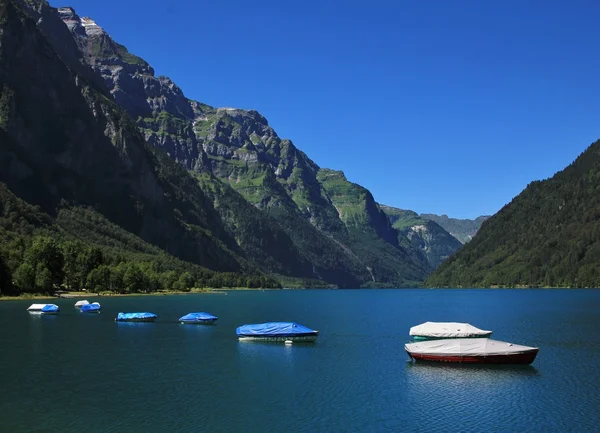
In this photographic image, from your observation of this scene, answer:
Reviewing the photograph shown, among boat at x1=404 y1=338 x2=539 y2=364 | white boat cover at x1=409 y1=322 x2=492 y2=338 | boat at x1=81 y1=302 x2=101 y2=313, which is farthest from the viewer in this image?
boat at x1=81 y1=302 x2=101 y2=313

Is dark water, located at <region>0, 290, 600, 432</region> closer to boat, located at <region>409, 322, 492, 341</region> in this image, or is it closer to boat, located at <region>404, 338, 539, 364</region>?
boat, located at <region>404, 338, 539, 364</region>

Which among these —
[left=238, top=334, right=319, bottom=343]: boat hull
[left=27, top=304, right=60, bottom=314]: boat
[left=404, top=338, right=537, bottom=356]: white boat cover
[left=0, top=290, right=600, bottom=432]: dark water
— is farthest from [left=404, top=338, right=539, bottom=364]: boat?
[left=27, top=304, right=60, bottom=314]: boat

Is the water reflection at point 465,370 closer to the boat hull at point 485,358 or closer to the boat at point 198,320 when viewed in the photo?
the boat hull at point 485,358

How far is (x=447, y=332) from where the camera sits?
106938mm

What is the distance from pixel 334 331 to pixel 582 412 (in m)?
81.2

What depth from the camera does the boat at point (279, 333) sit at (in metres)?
111

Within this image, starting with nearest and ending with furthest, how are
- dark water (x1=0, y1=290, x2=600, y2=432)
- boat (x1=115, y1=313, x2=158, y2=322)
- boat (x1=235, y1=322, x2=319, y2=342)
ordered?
dark water (x1=0, y1=290, x2=600, y2=432)
boat (x1=235, y1=322, x2=319, y2=342)
boat (x1=115, y1=313, x2=158, y2=322)

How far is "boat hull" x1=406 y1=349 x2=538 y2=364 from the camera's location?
270 ft

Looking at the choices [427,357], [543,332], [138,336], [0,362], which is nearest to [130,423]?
[0,362]

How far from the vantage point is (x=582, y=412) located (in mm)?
56031

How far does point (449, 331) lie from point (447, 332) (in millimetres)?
523

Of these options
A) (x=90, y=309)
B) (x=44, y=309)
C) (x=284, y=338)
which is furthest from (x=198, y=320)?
(x=90, y=309)

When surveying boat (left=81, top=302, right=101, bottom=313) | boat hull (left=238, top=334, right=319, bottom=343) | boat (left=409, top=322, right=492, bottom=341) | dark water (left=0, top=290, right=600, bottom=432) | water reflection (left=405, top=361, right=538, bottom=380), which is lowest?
dark water (left=0, top=290, right=600, bottom=432)

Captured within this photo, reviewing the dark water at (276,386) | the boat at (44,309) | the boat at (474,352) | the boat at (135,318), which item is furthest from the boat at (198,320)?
the boat at (474,352)
